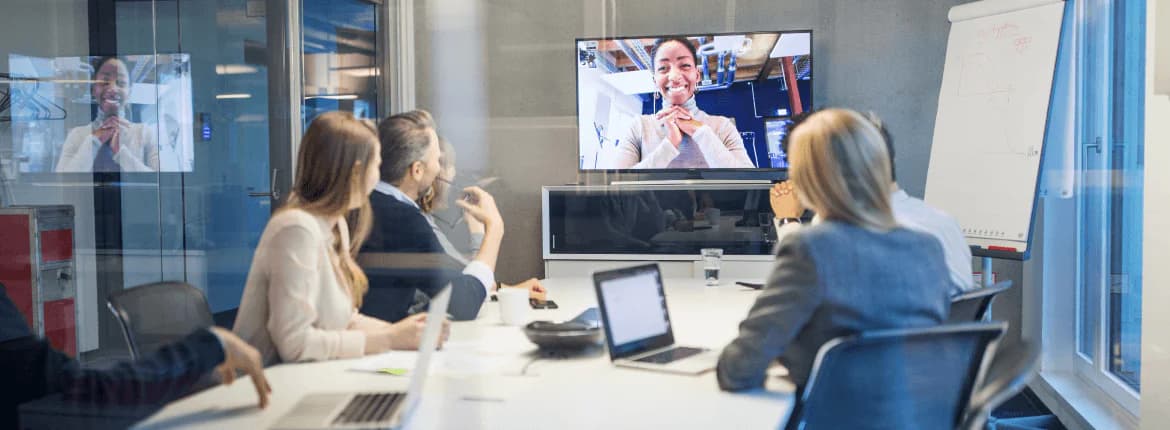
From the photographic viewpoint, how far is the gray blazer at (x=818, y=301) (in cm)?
169

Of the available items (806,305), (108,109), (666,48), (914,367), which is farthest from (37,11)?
(914,367)

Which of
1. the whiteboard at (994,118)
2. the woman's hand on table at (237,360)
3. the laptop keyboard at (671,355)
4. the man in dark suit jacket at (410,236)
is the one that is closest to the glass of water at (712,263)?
the laptop keyboard at (671,355)

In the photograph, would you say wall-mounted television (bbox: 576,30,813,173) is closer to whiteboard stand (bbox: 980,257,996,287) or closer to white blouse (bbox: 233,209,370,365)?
white blouse (bbox: 233,209,370,365)

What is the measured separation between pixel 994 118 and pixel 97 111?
6.13 ft

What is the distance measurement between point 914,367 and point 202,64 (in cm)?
132

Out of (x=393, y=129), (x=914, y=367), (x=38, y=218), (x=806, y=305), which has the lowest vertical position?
(x=914, y=367)

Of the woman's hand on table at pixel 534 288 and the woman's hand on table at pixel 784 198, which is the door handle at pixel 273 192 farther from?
the woman's hand on table at pixel 784 198

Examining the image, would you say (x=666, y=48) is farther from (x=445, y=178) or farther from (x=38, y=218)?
(x=38, y=218)

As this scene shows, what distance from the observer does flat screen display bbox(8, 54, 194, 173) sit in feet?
3.40

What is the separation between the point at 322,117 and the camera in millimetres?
1178

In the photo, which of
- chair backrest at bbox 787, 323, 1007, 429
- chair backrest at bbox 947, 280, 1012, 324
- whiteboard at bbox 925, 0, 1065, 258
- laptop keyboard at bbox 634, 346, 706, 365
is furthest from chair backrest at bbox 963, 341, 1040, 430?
laptop keyboard at bbox 634, 346, 706, 365

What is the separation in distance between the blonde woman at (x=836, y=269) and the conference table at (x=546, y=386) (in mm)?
65

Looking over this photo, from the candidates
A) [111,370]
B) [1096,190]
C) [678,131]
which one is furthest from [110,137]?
[1096,190]

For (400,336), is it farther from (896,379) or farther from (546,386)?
(896,379)
